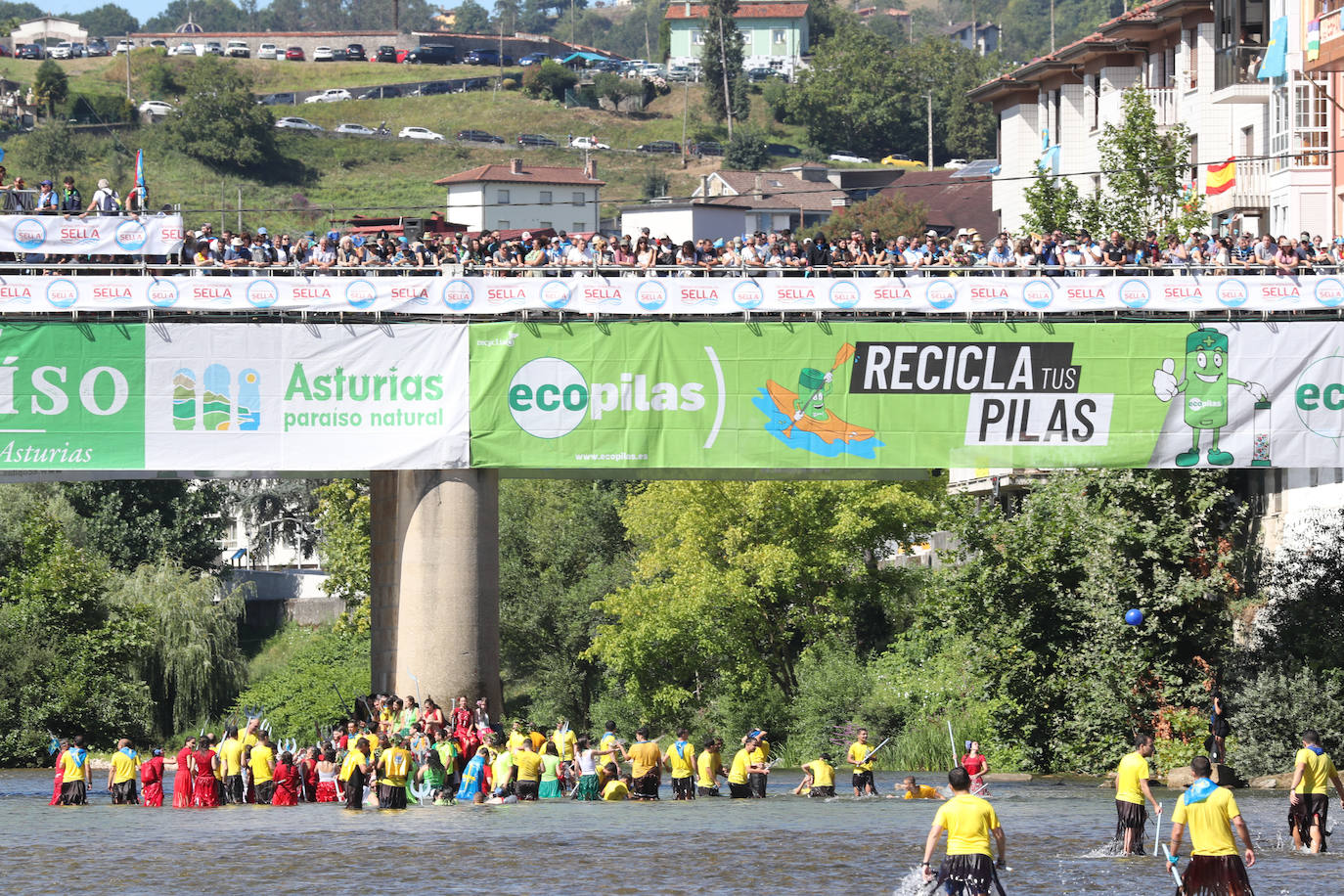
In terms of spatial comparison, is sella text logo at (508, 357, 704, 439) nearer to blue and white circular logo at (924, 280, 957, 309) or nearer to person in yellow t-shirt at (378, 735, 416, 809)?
blue and white circular logo at (924, 280, 957, 309)

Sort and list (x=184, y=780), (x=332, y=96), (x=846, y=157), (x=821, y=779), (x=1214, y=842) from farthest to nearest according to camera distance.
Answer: (x=332, y=96)
(x=846, y=157)
(x=821, y=779)
(x=184, y=780)
(x=1214, y=842)

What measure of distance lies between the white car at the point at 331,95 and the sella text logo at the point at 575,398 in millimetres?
134536

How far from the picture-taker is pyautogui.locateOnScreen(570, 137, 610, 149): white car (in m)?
158

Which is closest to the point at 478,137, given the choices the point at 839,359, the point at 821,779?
the point at 839,359

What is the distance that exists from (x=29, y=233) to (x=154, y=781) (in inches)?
402

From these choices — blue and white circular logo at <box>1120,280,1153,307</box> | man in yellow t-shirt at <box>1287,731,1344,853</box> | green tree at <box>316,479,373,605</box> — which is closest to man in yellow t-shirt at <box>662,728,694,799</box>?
blue and white circular logo at <box>1120,280,1153,307</box>

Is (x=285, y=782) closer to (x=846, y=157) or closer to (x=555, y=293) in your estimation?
(x=555, y=293)

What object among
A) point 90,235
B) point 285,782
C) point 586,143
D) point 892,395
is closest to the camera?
point 285,782

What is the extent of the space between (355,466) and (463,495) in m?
2.15

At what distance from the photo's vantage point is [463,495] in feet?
125

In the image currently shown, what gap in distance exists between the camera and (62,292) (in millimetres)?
36688

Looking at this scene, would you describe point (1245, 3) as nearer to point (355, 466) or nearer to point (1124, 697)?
point (1124, 697)

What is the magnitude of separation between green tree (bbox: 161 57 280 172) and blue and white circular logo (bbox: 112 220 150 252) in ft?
350

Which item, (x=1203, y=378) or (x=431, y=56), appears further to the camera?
(x=431, y=56)
